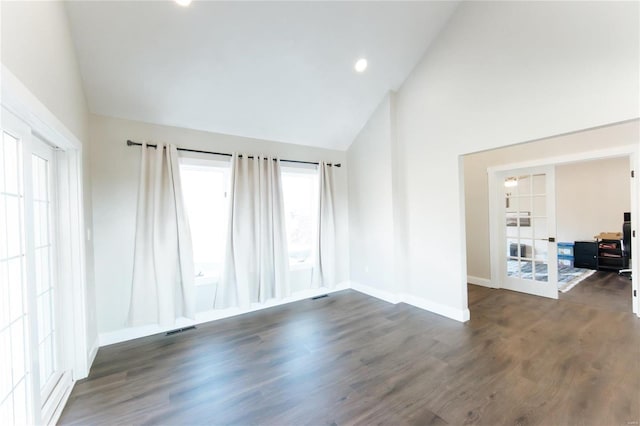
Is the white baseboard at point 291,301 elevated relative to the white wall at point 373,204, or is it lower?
lower

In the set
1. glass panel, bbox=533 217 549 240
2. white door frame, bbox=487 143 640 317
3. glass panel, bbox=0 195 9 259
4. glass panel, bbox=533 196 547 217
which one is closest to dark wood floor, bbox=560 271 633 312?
white door frame, bbox=487 143 640 317

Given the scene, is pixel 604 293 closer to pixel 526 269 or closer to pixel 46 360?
pixel 526 269

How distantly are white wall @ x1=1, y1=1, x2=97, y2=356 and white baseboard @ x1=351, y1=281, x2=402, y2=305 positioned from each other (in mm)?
3736

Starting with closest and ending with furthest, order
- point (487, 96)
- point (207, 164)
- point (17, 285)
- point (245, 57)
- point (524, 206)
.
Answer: point (17, 285)
point (245, 57)
point (487, 96)
point (207, 164)
point (524, 206)

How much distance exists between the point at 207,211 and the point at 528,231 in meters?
5.30

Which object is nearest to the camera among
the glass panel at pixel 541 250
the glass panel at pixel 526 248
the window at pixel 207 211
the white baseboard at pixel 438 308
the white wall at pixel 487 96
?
the white wall at pixel 487 96

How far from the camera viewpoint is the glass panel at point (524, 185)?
4.40 meters

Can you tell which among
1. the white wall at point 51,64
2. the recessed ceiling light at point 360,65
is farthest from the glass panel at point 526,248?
the white wall at point 51,64

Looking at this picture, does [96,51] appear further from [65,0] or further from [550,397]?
[550,397]

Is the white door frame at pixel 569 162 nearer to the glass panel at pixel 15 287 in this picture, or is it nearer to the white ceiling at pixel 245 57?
the white ceiling at pixel 245 57

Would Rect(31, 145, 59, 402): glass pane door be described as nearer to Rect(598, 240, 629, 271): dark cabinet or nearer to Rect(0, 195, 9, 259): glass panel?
Rect(0, 195, 9, 259): glass panel

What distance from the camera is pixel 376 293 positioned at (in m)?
4.34

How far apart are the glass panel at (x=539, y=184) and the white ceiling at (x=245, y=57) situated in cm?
287

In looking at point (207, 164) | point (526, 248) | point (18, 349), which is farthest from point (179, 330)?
point (526, 248)
